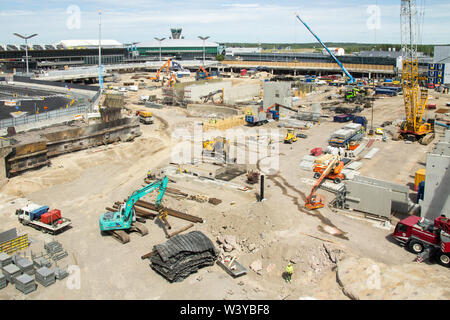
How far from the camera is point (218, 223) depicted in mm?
21094

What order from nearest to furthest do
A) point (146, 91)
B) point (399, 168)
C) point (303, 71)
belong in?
point (399, 168) < point (146, 91) < point (303, 71)

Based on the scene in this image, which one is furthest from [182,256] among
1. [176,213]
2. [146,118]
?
[146,118]

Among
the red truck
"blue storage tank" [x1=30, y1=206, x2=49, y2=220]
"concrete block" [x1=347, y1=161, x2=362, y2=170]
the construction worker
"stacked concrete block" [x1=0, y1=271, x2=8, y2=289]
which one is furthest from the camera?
"concrete block" [x1=347, y1=161, x2=362, y2=170]

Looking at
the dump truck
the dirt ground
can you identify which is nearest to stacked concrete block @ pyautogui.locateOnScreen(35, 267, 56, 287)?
the dirt ground

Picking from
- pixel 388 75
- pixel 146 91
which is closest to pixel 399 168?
pixel 146 91

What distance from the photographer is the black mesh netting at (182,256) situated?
16328 millimetres

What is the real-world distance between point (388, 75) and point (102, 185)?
94.5 m

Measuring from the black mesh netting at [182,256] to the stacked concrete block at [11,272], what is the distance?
5638 mm

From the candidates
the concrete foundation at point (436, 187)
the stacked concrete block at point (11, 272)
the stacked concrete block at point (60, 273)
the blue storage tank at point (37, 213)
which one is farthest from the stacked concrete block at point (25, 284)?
the concrete foundation at point (436, 187)

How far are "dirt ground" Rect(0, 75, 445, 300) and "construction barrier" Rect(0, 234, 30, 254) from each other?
783mm

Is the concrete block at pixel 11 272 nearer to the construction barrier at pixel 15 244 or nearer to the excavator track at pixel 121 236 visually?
the construction barrier at pixel 15 244

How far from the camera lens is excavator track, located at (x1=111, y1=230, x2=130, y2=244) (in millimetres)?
19625

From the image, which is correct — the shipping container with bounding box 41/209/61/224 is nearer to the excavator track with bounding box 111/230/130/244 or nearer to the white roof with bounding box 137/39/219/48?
the excavator track with bounding box 111/230/130/244

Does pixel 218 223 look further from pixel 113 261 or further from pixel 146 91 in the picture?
pixel 146 91
